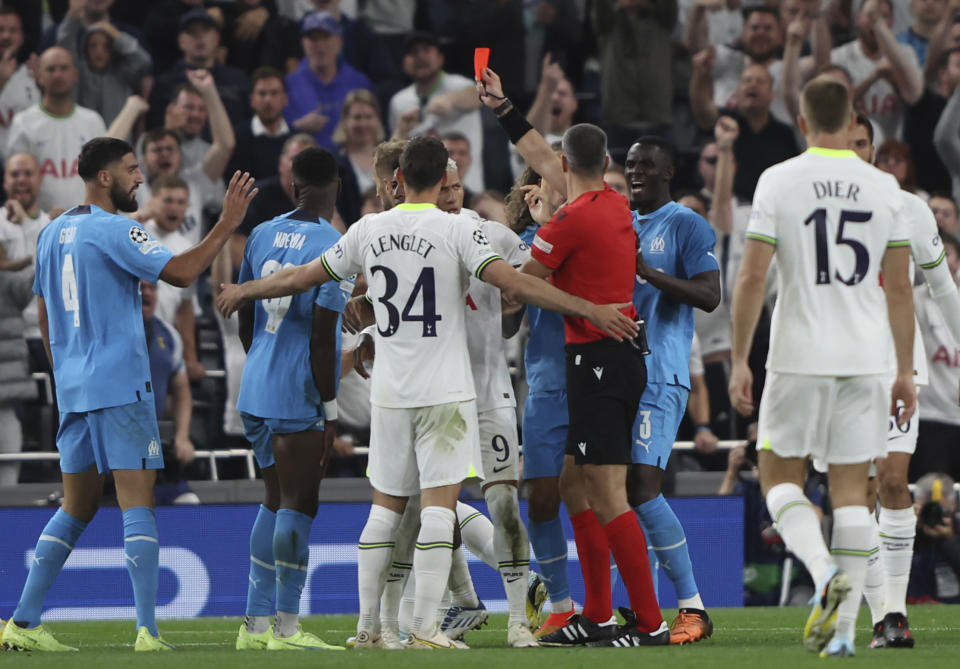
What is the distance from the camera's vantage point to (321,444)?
8.18 metres

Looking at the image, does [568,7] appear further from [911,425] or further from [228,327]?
[911,425]

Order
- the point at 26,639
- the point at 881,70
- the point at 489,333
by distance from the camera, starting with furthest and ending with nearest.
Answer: the point at 881,70
the point at 489,333
the point at 26,639

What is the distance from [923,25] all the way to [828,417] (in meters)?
10.9

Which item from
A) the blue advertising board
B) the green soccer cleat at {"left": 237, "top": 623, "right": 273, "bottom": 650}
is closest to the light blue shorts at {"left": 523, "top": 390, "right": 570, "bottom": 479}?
the green soccer cleat at {"left": 237, "top": 623, "right": 273, "bottom": 650}

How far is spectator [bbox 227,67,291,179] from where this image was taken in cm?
1434

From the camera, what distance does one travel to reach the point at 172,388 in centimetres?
1208

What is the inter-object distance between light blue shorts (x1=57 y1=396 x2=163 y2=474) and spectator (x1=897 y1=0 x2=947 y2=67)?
1096 centimetres

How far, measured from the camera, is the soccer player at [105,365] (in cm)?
770

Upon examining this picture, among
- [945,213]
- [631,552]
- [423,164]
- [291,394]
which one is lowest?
[631,552]

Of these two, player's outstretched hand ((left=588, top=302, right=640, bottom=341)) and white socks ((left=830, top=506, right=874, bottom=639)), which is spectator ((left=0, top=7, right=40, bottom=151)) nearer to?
player's outstretched hand ((left=588, top=302, right=640, bottom=341))

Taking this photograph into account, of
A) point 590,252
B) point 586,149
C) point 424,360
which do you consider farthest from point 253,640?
point 586,149

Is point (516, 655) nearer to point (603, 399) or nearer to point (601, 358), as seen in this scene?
point (603, 399)

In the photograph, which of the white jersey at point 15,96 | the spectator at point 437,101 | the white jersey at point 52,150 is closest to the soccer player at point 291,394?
the white jersey at point 52,150

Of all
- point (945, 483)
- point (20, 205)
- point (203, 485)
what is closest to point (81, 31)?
point (20, 205)
